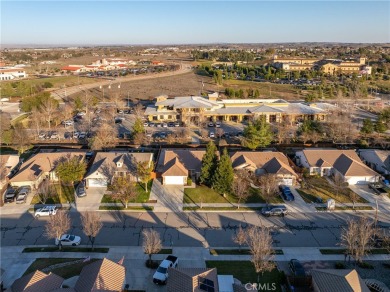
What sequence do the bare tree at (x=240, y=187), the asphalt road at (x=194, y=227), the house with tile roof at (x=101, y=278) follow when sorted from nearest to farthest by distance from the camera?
the house with tile roof at (x=101, y=278)
the asphalt road at (x=194, y=227)
the bare tree at (x=240, y=187)

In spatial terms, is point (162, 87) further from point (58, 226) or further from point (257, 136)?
point (58, 226)

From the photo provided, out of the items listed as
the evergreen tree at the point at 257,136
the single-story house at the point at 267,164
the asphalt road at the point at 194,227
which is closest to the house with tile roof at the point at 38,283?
the asphalt road at the point at 194,227

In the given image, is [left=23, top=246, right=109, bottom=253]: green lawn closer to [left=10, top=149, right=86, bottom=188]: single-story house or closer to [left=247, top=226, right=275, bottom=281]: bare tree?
[left=247, top=226, right=275, bottom=281]: bare tree

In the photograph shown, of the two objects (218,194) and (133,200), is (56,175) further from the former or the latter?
(218,194)

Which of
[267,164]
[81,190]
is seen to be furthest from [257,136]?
[81,190]

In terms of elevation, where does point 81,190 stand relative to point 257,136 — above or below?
below

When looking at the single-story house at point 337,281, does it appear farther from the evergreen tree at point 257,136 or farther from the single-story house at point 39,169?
the single-story house at point 39,169

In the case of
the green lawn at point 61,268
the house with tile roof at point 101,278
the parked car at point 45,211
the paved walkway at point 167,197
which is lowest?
the paved walkway at point 167,197
